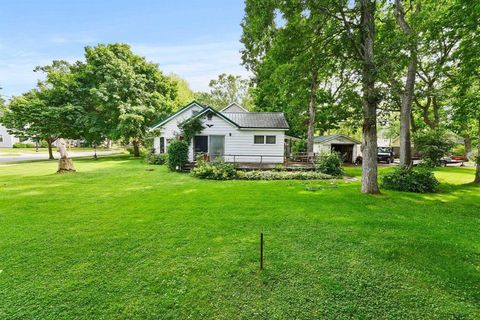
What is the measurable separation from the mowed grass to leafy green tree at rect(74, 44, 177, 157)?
695 inches

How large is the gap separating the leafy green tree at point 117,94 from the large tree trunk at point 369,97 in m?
21.0

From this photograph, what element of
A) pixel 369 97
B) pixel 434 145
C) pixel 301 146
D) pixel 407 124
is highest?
pixel 369 97

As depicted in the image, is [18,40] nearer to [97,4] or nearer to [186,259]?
[97,4]

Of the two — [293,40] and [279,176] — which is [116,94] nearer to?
[279,176]

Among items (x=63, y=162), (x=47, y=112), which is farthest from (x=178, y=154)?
(x=47, y=112)

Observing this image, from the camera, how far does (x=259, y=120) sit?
62.9 feet

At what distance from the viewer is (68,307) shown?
304 centimetres

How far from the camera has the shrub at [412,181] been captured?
10.6m

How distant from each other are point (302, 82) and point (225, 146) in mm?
8101

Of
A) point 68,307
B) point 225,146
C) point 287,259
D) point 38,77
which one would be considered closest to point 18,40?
point 38,77

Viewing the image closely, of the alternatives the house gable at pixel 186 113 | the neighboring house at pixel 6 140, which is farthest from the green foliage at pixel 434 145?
the neighboring house at pixel 6 140

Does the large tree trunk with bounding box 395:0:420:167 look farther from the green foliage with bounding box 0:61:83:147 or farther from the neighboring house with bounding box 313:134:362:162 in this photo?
the green foliage with bounding box 0:61:83:147

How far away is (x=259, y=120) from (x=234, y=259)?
1583 cm

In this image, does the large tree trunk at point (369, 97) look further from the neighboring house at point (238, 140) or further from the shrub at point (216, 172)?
the neighboring house at point (238, 140)
